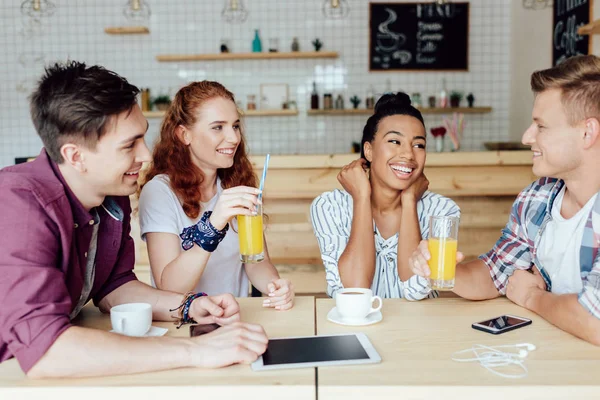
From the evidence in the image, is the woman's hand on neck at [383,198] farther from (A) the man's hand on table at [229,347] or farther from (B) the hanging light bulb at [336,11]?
(B) the hanging light bulb at [336,11]

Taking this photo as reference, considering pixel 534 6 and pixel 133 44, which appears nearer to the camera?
pixel 534 6

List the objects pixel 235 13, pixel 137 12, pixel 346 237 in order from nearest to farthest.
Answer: pixel 346 237 < pixel 137 12 < pixel 235 13

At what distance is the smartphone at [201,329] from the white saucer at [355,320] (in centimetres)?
29

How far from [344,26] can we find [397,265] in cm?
409

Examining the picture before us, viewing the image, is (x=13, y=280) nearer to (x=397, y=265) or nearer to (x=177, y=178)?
(x=177, y=178)

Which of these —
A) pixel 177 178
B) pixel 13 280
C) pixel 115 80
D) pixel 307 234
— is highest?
pixel 115 80

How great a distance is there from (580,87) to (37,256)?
1.42 meters

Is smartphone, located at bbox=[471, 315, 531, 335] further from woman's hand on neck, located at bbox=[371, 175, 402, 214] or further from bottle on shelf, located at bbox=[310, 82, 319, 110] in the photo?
bottle on shelf, located at bbox=[310, 82, 319, 110]

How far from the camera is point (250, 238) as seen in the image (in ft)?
5.08

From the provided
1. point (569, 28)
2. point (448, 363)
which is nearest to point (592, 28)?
point (569, 28)

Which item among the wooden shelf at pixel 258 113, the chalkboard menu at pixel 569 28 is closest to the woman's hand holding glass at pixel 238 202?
the chalkboard menu at pixel 569 28

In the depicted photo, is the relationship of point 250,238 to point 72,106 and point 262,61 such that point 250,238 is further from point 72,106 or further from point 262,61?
point 262,61
